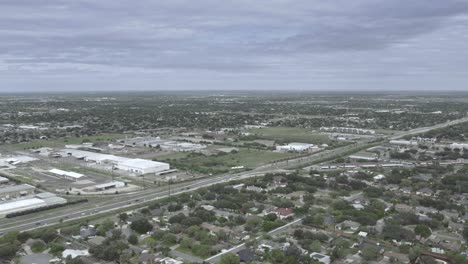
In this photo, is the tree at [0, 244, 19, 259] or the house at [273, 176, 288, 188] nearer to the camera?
the tree at [0, 244, 19, 259]

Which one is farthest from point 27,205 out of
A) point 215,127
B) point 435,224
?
point 215,127

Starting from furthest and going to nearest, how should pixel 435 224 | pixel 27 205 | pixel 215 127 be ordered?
pixel 215 127
pixel 27 205
pixel 435 224

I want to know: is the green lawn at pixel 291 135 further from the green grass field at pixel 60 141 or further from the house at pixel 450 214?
the house at pixel 450 214

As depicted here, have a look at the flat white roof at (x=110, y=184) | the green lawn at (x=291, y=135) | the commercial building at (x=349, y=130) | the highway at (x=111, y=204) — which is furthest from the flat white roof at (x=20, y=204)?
the commercial building at (x=349, y=130)

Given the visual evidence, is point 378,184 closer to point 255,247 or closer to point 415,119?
point 255,247

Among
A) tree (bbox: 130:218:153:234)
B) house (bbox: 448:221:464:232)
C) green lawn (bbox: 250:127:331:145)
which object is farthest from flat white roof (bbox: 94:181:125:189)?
green lawn (bbox: 250:127:331:145)

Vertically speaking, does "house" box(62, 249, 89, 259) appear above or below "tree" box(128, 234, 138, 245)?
below

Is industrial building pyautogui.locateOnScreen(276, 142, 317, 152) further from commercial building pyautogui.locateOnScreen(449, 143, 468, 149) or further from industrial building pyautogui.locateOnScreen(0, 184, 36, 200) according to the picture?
industrial building pyautogui.locateOnScreen(0, 184, 36, 200)
